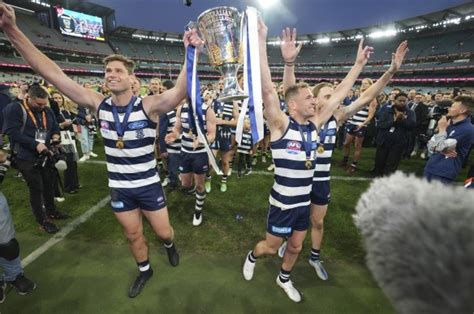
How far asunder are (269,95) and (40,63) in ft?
6.77

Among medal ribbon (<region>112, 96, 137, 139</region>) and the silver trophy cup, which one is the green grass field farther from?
the silver trophy cup

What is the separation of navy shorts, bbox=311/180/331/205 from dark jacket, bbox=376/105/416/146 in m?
4.39

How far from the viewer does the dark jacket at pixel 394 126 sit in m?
6.22

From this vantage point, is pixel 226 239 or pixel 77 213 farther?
pixel 77 213

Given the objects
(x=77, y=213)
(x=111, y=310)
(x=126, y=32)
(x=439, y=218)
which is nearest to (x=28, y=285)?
(x=111, y=310)

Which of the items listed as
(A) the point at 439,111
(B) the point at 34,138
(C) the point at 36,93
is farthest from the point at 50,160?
(A) the point at 439,111

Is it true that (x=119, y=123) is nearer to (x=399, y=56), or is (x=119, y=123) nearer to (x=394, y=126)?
(x=399, y=56)

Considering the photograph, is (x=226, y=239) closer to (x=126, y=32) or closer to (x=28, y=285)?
(x=28, y=285)

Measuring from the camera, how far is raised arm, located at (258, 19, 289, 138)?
6.71ft

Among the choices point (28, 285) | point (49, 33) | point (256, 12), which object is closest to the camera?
point (256, 12)

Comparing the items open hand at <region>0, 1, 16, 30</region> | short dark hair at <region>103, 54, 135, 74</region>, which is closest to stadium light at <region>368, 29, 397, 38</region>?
short dark hair at <region>103, 54, 135, 74</region>

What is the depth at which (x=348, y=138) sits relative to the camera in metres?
7.79

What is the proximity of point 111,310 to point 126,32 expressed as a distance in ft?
201

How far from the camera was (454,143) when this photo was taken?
3453 millimetres
